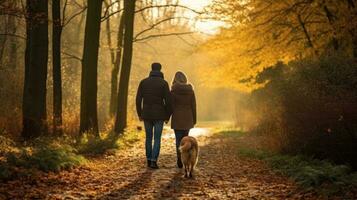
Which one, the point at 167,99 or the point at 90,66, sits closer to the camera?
the point at 167,99

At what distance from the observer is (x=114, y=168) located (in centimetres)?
1132

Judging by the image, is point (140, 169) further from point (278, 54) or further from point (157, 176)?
point (278, 54)

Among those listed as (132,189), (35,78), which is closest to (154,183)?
(132,189)

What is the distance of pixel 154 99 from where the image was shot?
10.8m

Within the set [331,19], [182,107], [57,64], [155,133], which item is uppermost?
[331,19]

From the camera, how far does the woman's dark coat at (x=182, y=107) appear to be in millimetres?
10891

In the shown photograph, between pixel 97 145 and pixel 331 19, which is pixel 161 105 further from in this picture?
pixel 331 19

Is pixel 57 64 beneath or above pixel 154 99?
above

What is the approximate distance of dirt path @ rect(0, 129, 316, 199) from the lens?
311 inches

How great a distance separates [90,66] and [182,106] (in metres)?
5.13

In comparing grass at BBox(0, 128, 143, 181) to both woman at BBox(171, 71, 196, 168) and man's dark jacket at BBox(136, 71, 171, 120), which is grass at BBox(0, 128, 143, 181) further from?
woman at BBox(171, 71, 196, 168)

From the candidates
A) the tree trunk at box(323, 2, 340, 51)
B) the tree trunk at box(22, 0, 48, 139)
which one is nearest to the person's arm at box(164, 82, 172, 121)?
the tree trunk at box(22, 0, 48, 139)

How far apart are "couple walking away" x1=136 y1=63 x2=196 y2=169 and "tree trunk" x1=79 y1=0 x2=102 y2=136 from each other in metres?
4.53

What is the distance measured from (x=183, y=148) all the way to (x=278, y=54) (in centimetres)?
852
